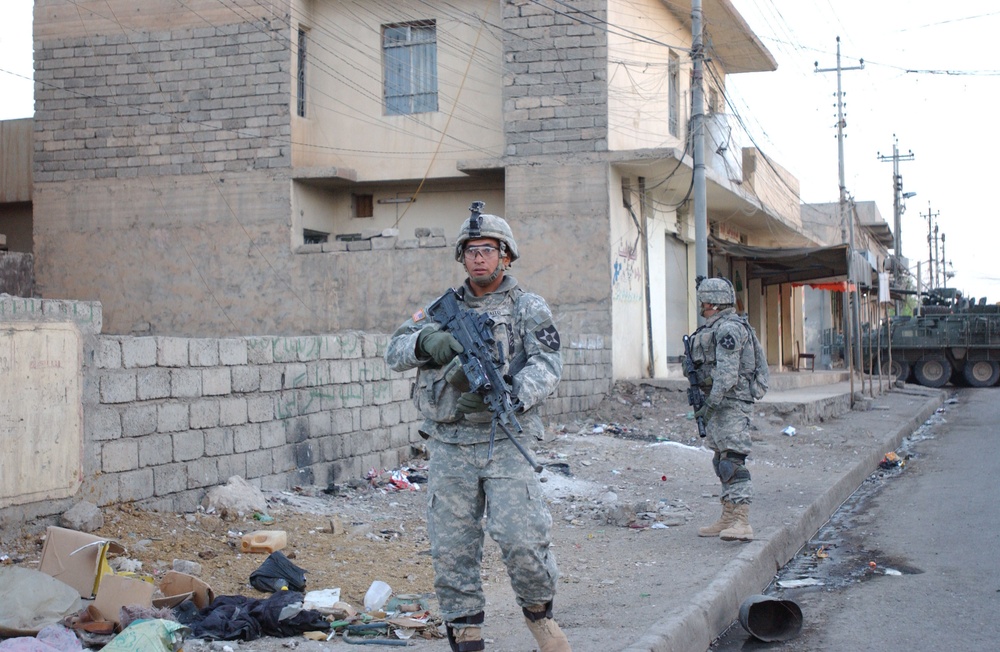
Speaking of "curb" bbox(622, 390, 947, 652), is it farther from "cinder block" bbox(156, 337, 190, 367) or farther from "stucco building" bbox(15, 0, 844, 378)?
"stucco building" bbox(15, 0, 844, 378)

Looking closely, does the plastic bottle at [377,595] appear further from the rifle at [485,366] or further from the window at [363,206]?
the window at [363,206]

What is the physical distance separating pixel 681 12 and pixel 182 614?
1644 cm

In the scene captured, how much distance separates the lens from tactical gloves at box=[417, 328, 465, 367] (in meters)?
3.60

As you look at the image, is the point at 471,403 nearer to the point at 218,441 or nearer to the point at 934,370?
the point at 218,441

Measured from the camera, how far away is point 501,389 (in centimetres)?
356

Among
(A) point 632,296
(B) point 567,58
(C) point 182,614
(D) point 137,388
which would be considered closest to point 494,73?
(B) point 567,58

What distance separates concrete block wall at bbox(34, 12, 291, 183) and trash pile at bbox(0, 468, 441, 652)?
1205 centimetres

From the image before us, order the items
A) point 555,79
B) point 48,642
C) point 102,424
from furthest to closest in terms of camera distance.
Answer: point 555,79 → point 102,424 → point 48,642

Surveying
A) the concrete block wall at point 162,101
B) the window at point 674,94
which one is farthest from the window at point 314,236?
the window at point 674,94

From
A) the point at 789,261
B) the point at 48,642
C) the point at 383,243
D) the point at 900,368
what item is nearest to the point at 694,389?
the point at 48,642

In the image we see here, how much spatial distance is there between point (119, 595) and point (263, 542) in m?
1.75

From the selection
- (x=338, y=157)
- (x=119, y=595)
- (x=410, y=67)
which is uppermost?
(x=410, y=67)

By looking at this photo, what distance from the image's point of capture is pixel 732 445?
257 inches

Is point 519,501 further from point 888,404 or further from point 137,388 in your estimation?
point 888,404
